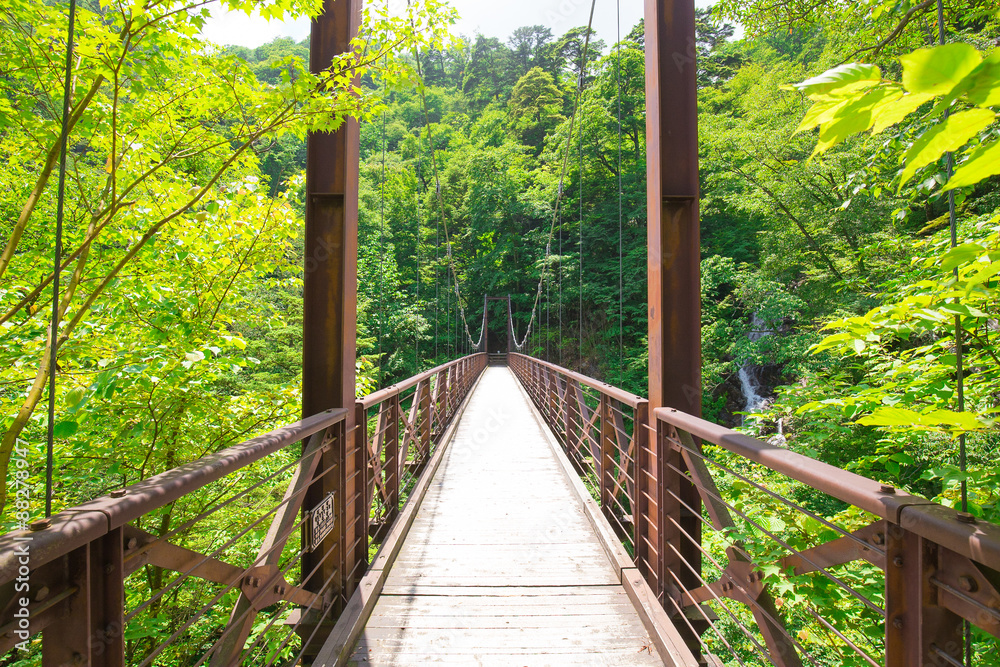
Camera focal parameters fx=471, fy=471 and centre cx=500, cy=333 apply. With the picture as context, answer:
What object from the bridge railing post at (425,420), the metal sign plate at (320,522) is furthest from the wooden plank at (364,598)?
the bridge railing post at (425,420)

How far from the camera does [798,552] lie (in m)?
1.06

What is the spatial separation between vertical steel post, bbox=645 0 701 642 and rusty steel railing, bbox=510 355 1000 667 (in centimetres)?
26

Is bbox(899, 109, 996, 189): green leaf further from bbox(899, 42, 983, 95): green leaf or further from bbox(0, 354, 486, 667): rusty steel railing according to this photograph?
bbox(0, 354, 486, 667): rusty steel railing

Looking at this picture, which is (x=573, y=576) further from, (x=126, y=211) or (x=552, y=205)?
(x=552, y=205)

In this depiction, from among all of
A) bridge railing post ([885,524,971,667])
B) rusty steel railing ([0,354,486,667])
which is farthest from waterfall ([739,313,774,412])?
bridge railing post ([885,524,971,667])

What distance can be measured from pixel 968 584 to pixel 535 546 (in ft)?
6.37

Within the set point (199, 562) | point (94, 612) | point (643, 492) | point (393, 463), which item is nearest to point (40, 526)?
point (94, 612)

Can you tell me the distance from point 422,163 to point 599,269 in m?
14.8

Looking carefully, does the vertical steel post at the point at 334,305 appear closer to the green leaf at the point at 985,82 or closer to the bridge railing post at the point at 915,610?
the bridge railing post at the point at 915,610

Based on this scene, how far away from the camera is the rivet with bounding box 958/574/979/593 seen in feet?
2.32

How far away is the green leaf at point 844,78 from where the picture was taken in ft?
1.61

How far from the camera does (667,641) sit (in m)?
1.58

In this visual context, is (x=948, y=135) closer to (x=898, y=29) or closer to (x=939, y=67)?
(x=939, y=67)

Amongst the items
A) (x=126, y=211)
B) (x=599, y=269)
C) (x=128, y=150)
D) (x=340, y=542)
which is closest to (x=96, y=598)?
(x=340, y=542)
